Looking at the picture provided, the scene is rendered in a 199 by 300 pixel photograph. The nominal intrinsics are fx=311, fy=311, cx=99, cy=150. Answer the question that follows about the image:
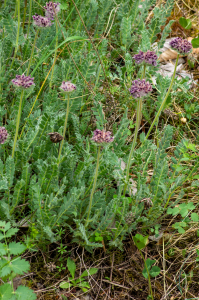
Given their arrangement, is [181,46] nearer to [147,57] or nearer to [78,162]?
[147,57]

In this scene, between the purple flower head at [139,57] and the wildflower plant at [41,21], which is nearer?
the purple flower head at [139,57]

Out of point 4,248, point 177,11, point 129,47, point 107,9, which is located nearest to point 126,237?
point 4,248

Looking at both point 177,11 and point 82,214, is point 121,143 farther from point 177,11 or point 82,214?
point 177,11

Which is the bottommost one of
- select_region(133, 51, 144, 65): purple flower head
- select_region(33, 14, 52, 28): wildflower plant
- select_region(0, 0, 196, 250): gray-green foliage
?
select_region(0, 0, 196, 250): gray-green foliage

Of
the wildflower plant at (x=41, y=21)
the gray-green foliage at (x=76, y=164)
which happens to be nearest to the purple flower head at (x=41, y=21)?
the wildflower plant at (x=41, y=21)

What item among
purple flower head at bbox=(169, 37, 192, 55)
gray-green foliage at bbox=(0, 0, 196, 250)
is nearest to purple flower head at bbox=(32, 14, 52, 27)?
gray-green foliage at bbox=(0, 0, 196, 250)

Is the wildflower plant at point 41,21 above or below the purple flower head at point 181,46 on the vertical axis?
above

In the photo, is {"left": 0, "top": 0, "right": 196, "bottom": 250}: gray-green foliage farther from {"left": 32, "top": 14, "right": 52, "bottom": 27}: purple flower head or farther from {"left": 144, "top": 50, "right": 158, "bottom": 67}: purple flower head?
{"left": 144, "top": 50, "right": 158, "bottom": 67}: purple flower head

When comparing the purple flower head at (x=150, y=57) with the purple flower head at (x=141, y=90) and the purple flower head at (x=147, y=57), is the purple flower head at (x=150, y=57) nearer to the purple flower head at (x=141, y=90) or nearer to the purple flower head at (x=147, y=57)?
the purple flower head at (x=147, y=57)

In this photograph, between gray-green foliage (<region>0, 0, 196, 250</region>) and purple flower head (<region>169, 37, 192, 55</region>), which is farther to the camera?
purple flower head (<region>169, 37, 192, 55</region>)

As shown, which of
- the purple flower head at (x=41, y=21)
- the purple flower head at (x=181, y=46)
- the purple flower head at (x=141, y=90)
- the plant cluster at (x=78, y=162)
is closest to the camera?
the purple flower head at (x=141, y=90)

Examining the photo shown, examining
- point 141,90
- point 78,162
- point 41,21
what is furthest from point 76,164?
point 41,21

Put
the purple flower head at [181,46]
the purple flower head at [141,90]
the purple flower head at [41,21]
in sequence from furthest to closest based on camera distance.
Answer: the purple flower head at [41,21] → the purple flower head at [181,46] → the purple flower head at [141,90]

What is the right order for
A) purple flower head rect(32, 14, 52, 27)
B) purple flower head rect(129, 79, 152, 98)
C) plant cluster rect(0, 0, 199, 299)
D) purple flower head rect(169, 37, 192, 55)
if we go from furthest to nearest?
purple flower head rect(32, 14, 52, 27) < purple flower head rect(169, 37, 192, 55) < plant cluster rect(0, 0, 199, 299) < purple flower head rect(129, 79, 152, 98)
